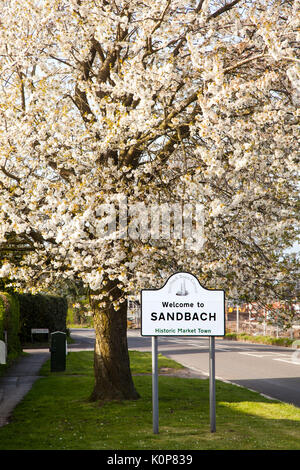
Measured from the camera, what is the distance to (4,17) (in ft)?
38.6

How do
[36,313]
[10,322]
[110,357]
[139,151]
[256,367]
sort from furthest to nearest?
[36,313]
[256,367]
[10,322]
[110,357]
[139,151]

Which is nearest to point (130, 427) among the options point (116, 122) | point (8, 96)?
point (116, 122)

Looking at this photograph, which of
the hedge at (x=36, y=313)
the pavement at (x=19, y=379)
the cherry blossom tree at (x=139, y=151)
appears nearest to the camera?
the cherry blossom tree at (x=139, y=151)

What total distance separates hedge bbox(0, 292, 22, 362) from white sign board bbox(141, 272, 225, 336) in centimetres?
923

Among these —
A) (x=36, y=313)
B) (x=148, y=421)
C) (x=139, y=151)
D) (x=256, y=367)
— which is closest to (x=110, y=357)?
(x=148, y=421)

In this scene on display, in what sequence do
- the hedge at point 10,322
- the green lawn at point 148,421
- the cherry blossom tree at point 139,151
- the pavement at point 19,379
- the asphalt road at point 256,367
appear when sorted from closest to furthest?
the green lawn at point 148,421 < the cherry blossom tree at point 139,151 < the pavement at point 19,379 < the asphalt road at point 256,367 < the hedge at point 10,322

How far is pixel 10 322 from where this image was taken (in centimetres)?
1984

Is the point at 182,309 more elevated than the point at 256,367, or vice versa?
the point at 182,309

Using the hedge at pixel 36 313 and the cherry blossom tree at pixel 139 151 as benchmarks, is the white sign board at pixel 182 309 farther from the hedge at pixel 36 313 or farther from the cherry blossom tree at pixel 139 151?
the hedge at pixel 36 313

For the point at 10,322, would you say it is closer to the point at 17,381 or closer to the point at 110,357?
the point at 17,381

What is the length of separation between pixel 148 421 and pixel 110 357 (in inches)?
89.5

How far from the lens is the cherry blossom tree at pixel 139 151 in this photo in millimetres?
9734

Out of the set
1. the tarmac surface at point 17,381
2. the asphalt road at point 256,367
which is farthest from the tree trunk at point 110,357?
the asphalt road at point 256,367

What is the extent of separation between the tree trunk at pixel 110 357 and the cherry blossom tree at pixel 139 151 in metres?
0.03
